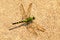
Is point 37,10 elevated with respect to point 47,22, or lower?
elevated

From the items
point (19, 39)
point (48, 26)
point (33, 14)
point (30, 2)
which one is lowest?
point (19, 39)

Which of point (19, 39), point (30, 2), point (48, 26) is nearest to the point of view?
point (19, 39)

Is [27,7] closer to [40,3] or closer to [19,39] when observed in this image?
[40,3]

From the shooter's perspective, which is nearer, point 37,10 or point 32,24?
point 32,24

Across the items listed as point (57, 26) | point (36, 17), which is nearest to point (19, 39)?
point (36, 17)

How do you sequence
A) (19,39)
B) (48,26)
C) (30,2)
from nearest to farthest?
(19,39)
(48,26)
(30,2)

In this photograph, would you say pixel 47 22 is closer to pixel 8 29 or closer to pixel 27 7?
pixel 27 7

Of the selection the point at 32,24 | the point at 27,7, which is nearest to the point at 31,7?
the point at 27,7
